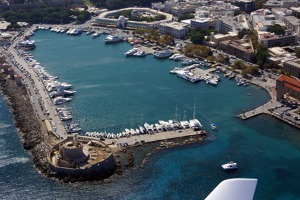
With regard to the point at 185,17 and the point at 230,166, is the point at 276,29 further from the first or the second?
the point at 230,166

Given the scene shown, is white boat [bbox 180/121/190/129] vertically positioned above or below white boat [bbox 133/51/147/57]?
above

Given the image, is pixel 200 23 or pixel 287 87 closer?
pixel 287 87

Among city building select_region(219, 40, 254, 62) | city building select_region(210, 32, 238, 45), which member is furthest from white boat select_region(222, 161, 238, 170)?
city building select_region(210, 32, 238, 45)

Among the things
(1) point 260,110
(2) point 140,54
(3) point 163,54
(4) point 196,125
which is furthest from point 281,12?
(4) point 196,125

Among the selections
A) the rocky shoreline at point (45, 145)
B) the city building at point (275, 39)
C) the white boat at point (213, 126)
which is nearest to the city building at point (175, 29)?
the city building at point (275, 39)

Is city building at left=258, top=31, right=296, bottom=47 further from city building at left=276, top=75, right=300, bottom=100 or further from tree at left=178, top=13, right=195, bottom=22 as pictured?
tree at left=178, top=13, right=195, bottom=22

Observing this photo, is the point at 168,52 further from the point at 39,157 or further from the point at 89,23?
the point at 39,157
